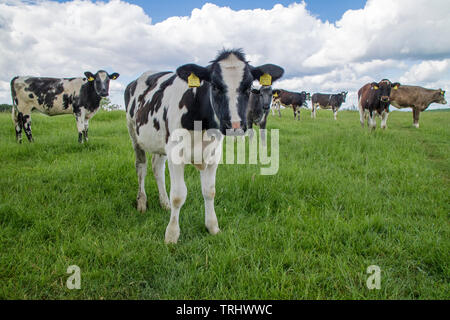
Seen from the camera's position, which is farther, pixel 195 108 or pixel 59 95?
pixel 59 95

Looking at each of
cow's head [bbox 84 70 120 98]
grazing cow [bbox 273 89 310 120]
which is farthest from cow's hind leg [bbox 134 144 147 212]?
grazing cow [bbox 273 89 310 120]

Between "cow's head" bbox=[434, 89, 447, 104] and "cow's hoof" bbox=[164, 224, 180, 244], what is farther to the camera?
"cow's head" bbox=[434, 89, 447, 104]

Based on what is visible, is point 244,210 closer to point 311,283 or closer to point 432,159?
point 311,283

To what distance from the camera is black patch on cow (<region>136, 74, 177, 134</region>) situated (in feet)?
12.8

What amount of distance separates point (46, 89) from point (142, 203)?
8.64 metres

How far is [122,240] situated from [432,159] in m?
8.11

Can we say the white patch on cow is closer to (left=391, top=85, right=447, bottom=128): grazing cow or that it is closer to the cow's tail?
the cow's tail

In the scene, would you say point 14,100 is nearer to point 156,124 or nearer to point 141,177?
point 141,177

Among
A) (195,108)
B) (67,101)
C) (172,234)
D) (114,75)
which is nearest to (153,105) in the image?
(195,108)

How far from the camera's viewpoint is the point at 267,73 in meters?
3.28

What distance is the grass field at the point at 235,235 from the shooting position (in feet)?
8.54
